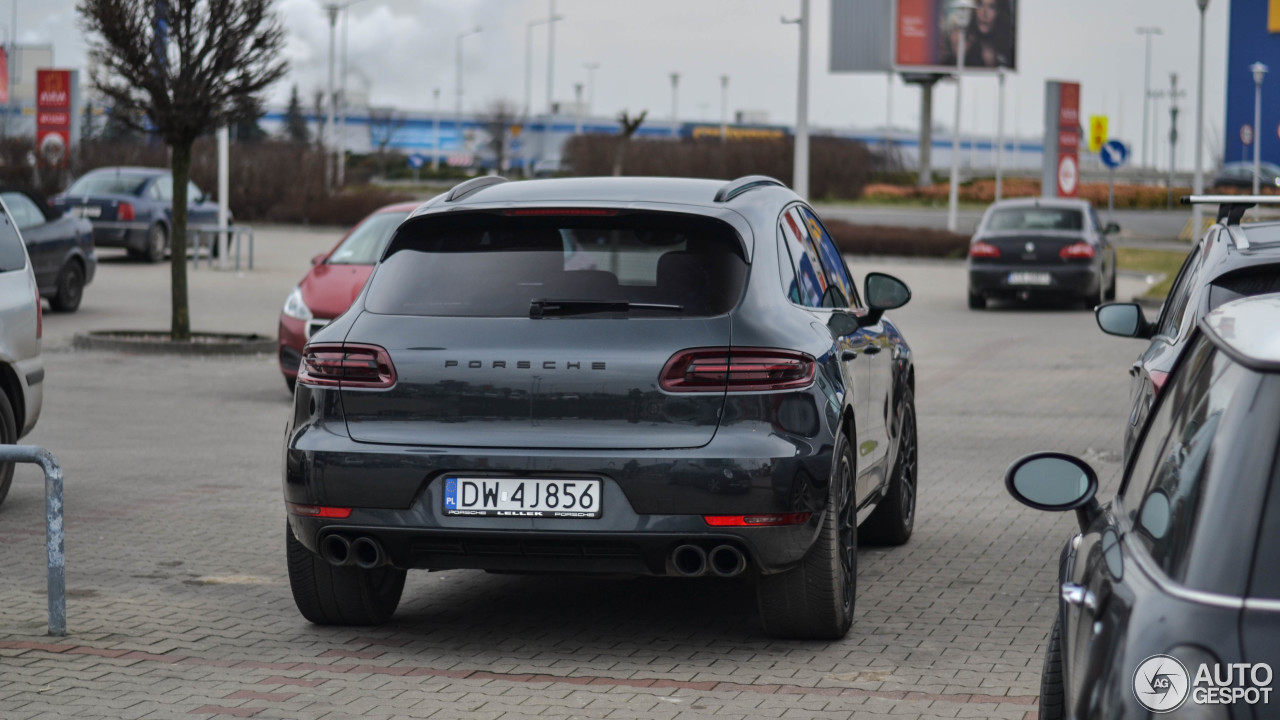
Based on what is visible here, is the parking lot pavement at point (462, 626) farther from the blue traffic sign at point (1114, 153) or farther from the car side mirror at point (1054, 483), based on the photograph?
the blue traffic sign at point (1114, 153)

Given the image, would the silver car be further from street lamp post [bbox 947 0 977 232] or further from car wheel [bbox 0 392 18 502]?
street lamp post [bbox 947 0 977 232]

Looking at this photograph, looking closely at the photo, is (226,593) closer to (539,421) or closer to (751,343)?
(539,421)

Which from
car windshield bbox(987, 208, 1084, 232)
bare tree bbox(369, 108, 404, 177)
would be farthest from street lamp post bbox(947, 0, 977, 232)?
bare tree bbox(369, 108, 404, 177)

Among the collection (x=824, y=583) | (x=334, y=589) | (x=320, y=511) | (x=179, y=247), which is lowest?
(x=334, y=589)

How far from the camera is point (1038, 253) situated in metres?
25.7

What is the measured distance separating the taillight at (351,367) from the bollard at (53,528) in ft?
2.97

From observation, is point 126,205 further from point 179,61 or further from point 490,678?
point 490,678

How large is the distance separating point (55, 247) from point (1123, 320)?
17072 mm

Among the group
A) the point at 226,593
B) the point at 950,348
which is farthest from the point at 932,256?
the point at 226,593

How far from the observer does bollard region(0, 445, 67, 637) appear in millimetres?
6082

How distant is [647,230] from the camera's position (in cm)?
609

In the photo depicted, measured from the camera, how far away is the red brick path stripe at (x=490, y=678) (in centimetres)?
548

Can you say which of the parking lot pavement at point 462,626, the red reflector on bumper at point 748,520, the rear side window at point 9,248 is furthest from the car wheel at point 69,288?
the red reflector on bumper at point 748,520

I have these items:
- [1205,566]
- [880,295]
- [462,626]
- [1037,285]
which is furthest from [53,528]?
[1037,285]
